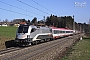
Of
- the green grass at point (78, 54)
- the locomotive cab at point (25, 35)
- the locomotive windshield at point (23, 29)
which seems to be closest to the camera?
the green grass at point (78, 54)

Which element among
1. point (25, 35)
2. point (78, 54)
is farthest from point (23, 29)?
point (78, 54)

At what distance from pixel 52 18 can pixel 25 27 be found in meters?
96.7

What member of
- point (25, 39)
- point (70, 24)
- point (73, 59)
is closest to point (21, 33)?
point (25, 39)

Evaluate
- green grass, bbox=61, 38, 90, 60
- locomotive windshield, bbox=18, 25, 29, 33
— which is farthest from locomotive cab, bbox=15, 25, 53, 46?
green grass, bbox=61, 38, 90, 60

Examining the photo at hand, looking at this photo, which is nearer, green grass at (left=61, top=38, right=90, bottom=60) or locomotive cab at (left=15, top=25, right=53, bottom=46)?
green grass at (left=61, top=38, right=90, bottom=60)

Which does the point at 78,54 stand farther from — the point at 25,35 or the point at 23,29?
the point at 23,29

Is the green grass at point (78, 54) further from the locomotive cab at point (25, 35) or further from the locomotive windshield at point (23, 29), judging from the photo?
the locomotive windshield at point (23, 29)

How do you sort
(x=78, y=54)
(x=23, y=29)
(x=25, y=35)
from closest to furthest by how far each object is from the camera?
(x=78, y=54), (x=25, y=35), (x=23, y=29)

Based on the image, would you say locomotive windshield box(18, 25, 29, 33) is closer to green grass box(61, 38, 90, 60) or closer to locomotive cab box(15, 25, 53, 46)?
locomotive cab box(15, 25, 53, 46)

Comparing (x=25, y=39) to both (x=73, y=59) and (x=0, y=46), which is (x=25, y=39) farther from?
(x=73, y=59)

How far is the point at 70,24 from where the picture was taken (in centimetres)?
16062

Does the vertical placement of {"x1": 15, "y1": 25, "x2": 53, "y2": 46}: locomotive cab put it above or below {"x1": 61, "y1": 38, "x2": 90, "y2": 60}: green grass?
above

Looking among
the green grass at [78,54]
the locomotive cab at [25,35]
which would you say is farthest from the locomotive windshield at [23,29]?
the green grass at [78,54]

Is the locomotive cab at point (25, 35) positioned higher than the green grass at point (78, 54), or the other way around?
the locomotive cab at point (25, 35)
